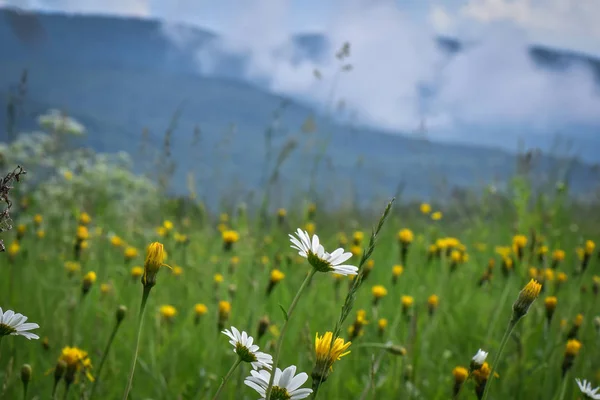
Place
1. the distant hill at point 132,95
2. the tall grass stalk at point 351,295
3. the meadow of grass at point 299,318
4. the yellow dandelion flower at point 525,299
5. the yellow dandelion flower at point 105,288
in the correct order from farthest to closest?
the distant hill at point 132,95 → the yellow dandelion flower at point 105,288 → the meadow of grass at point 299,318 → the yellow dandelion flower at point 525,299 → the tall grass stalk at point 351,295

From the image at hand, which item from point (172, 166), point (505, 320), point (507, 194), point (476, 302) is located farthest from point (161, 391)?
point (507, 194)

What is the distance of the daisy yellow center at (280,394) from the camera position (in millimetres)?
642

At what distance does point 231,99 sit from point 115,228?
2788 centimetres

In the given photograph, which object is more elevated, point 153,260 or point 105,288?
point 153,260

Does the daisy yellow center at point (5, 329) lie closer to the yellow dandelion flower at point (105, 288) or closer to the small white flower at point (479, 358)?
the small white flower at point (479, 358)

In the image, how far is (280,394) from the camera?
0.64 m

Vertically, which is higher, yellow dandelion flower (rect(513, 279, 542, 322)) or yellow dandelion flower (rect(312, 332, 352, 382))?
yellow dandelion flower (rect(513, 279, 542, 322))

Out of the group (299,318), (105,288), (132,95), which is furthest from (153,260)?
(132,95)

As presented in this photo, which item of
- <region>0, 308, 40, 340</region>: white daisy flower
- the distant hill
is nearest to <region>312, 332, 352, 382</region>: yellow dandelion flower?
<region>0, 308, 40, 340</region>: white daisy flower

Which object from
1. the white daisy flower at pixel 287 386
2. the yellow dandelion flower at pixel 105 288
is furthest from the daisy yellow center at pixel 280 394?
the yellow dandelion flower at pixel 105 288

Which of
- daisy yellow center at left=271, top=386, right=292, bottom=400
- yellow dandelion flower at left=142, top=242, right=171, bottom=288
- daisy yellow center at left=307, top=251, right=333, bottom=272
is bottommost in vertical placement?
daisy yellow center at left=271, top=386, right=292, bottom=400

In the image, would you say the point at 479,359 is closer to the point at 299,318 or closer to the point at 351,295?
the point at 351,295

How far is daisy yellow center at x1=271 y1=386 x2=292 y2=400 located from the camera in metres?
0.64

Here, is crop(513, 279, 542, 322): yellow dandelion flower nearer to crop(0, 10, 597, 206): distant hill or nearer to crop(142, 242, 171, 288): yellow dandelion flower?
crop(142, 242, 171, 288): yellow dandelion flower
